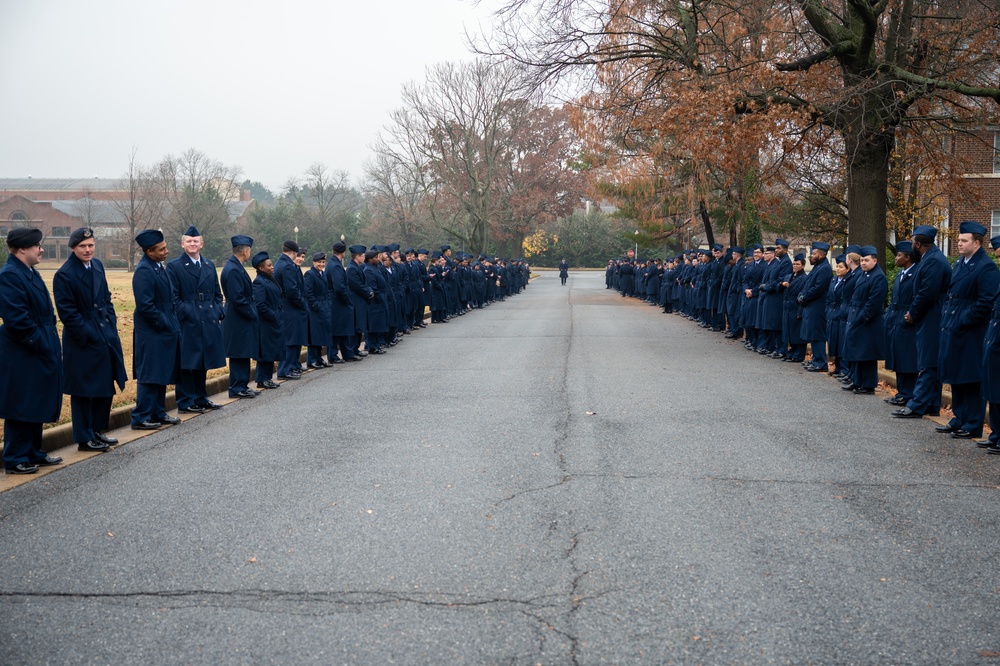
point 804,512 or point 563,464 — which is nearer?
point 804,512

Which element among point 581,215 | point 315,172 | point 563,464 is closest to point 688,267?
point 563,464

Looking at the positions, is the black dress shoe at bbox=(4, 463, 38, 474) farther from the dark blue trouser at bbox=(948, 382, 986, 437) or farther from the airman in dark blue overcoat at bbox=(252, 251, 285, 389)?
the dark blue trouser at bbox=(948, 382, 986, 437)

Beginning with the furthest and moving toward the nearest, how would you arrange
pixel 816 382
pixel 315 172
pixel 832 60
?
pixel 315 172 < pixel 832 60 < pixel 816 382

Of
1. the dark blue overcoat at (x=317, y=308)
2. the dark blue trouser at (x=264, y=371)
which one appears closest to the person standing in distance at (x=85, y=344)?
the dark blue trouser at (x=264, y=371)

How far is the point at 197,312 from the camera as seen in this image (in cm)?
1026

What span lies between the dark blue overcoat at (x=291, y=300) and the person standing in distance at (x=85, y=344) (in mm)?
5507

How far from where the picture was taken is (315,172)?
91625mm

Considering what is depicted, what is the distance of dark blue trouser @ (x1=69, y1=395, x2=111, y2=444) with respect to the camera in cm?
814

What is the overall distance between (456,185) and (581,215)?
52792mm

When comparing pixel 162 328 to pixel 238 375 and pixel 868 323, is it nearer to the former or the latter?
pixel 238 375

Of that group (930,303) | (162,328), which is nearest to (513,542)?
(162,328)

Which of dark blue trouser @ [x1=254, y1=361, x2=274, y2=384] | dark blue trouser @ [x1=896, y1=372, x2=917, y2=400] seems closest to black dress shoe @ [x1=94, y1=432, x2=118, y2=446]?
dark blue trouser @ [x1=254, y1=361, x2=274, y2=384]

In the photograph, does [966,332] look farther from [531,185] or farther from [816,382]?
[531,185]

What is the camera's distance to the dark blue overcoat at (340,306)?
15.5 meters
